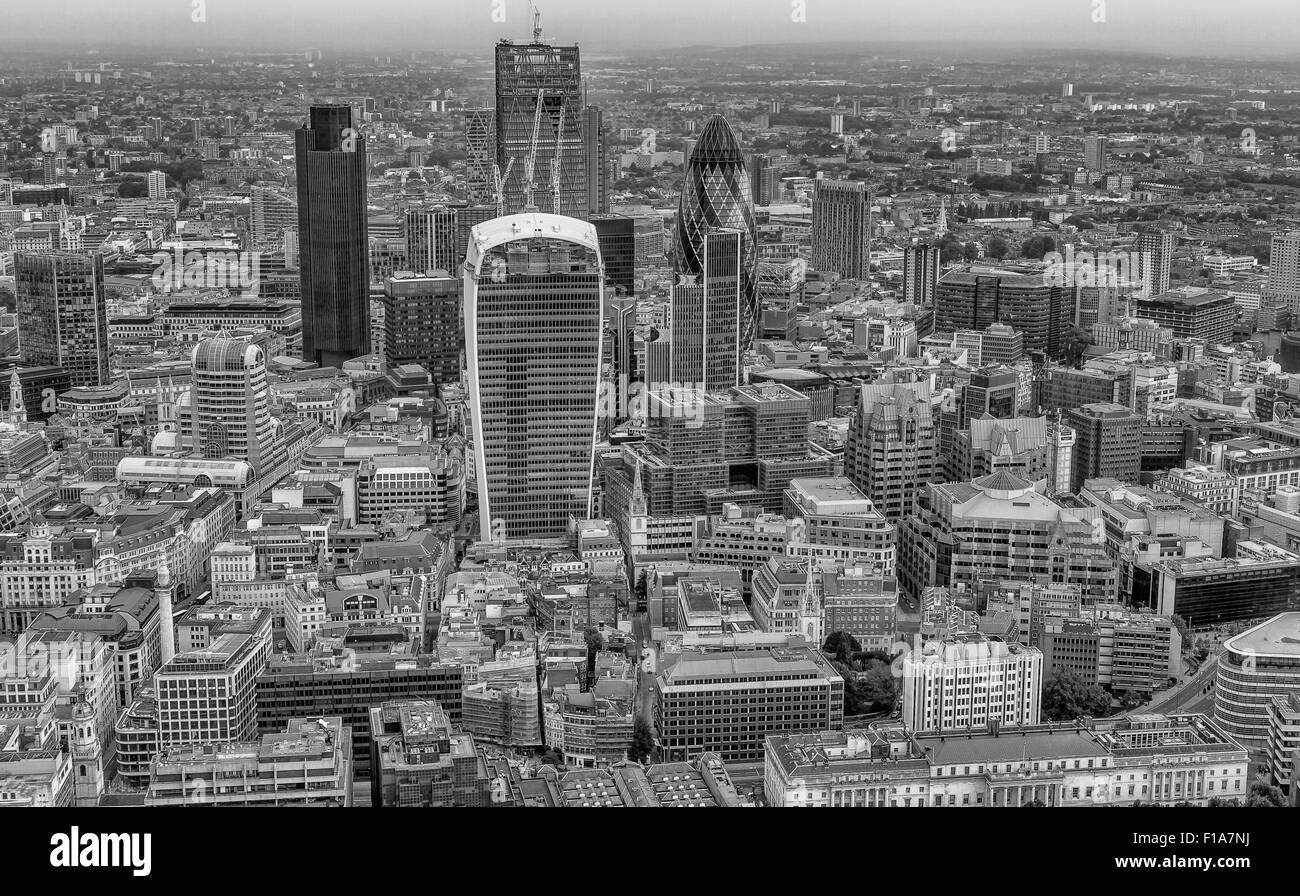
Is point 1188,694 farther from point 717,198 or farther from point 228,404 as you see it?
point 717,198

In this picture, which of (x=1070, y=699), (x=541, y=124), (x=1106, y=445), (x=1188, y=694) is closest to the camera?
(x=1070, y=699)

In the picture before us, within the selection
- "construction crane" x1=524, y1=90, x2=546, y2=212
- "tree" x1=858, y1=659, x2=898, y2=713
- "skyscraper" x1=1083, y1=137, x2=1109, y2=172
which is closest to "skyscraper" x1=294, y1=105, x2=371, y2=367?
"construction crane" x1=524, y1=90, x2=546, y2=212

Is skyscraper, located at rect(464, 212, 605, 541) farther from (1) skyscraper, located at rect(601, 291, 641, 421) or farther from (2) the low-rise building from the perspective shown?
(2) the low-rise building

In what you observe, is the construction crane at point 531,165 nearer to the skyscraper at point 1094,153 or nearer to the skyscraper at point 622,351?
the skyscraper at point 622,351

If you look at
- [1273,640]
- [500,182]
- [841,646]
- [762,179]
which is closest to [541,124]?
[500,182]

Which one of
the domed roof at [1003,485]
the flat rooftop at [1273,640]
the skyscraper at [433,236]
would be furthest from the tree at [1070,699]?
the skyscraper at [433,236]

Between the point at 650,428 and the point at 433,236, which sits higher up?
the point at 433,236
